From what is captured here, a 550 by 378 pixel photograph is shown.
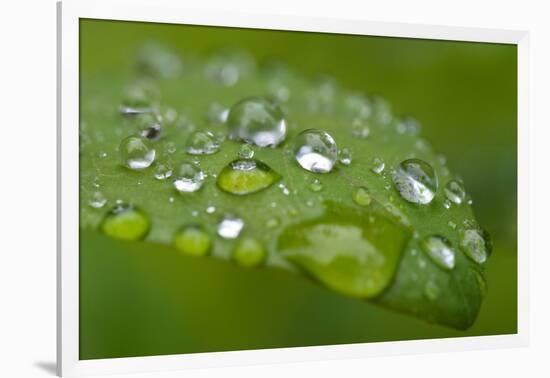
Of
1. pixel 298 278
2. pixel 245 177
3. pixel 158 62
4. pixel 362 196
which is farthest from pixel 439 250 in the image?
pixel 158 62

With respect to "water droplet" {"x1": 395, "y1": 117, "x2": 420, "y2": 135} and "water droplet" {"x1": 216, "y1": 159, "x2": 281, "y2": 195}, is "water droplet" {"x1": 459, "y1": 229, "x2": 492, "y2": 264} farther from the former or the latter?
"water droplet" {"x1": 216, "y1": 159, "x2": 281, "y2": 195}

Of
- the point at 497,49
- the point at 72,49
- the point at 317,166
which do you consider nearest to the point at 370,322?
the point at 317,166

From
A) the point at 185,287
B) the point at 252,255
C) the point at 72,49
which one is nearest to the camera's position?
the point at 252,255

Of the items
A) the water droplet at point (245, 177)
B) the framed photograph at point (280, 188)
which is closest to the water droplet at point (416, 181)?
the framed photograph at point (280, 188)

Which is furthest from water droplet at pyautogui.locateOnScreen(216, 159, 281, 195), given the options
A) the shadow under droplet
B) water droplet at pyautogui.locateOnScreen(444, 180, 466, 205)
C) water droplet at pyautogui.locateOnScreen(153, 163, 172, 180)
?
the shadow under droplet

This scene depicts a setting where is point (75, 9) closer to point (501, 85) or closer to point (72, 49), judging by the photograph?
point (72, 49)

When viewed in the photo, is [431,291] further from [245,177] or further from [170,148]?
[170,148]

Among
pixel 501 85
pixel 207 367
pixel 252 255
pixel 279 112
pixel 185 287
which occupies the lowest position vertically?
pixel 207 367
